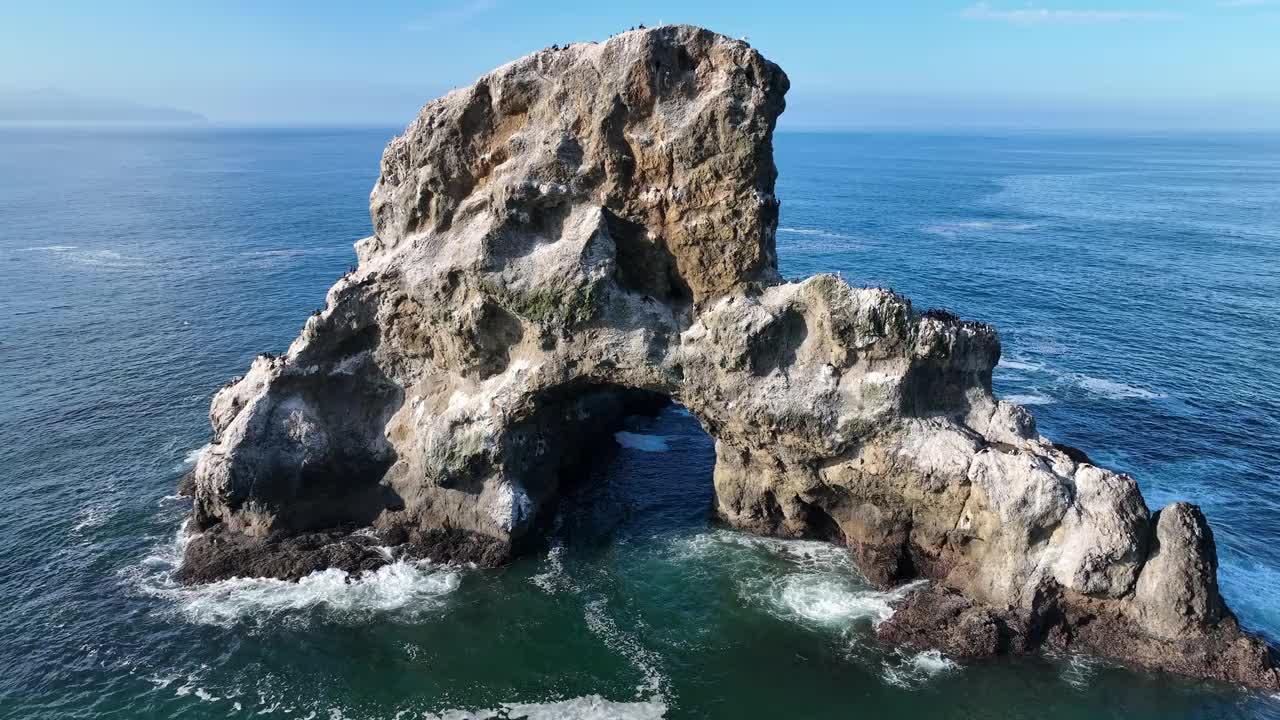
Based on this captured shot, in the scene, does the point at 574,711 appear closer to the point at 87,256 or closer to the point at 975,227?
the point at 87,256

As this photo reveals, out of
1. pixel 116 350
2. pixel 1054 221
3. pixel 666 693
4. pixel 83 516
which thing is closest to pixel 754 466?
pixel 666 693

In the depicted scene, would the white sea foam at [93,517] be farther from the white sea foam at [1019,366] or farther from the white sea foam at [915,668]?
the white sea foam at [1019,366]

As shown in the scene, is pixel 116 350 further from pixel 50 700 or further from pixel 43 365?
pixel 50 700

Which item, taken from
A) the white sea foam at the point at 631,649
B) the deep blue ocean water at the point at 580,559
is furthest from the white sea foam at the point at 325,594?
the white sea foam at the point at 631,649

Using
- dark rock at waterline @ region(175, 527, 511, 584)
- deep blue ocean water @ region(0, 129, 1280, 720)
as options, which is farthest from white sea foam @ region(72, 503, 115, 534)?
dark rock at waterline @ region(175, 527, 511, 584)

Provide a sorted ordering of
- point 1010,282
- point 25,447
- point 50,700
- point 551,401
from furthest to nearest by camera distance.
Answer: point 1010,282 < point 25,447 < point 551,401 < point 50,700
